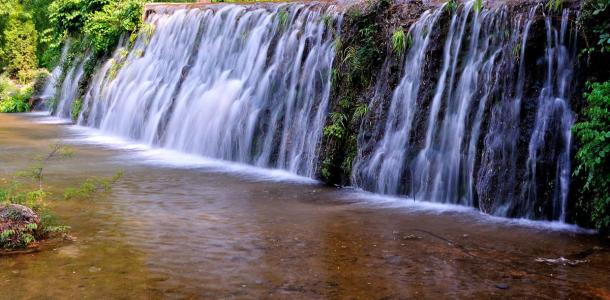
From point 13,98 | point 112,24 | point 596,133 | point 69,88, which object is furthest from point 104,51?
point 596,133

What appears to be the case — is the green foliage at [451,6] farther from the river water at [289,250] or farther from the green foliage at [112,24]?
the green foliage at [112,24]

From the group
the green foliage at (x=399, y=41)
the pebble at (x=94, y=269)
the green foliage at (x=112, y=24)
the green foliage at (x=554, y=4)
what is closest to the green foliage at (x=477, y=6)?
the green foliage at (x=554, y=4)

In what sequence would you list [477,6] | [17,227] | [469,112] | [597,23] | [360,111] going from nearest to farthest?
[17,227] → [597,23] → [469,112] → [477,6] → [360,111]

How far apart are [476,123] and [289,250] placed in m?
3.62

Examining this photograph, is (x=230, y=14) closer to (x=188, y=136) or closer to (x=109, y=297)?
(x=188, y=136)

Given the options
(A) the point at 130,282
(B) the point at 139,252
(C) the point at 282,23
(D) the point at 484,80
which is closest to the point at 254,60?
(C) the point at 282,23

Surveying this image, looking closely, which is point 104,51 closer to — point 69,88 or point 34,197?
point 69,88

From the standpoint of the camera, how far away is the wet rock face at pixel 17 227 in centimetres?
595

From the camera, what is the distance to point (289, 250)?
628 cm

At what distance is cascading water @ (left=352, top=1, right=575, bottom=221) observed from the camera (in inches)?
311

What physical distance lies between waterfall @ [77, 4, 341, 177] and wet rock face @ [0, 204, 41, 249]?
507cm

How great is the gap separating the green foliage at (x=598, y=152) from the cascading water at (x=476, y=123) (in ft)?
1.68

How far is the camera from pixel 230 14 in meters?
15.2

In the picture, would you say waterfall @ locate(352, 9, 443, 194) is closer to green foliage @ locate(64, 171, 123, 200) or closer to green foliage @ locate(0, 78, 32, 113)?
green foliage @ locate(64, 171, 123, 200)
